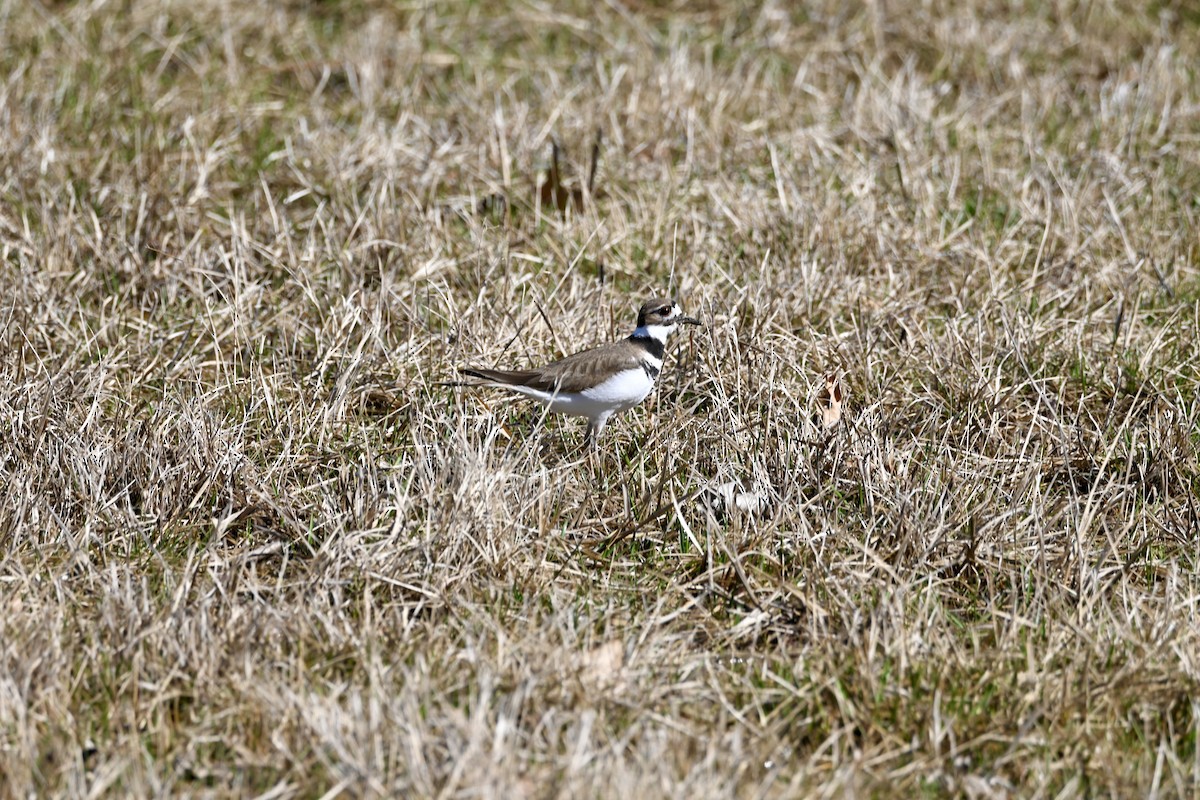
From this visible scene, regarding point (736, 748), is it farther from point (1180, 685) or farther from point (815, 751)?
point (1180, 685)

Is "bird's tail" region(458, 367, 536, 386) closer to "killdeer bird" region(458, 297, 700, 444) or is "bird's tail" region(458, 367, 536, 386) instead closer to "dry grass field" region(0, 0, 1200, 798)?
"killdeer bird" region(458, 297, 700, 444)

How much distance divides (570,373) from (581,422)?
616 millimetres

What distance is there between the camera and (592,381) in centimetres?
487

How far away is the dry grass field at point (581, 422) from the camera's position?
3.63 metres

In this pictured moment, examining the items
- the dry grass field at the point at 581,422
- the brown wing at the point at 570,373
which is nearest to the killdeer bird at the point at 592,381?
the brown wing at the point at 570,373

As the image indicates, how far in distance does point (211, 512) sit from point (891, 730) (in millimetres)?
2186

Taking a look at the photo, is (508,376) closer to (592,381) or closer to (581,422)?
(592,381)

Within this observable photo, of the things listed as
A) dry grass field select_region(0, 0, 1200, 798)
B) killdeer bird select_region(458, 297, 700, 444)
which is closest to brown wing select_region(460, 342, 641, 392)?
killdeer bird select_region(458, 297, 700, 444)

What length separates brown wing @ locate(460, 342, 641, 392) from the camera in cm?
488

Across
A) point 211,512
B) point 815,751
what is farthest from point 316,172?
point 815,751

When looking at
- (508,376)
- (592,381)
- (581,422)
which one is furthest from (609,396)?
(581,422)

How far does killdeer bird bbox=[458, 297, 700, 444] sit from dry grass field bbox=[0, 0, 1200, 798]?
0.15 m

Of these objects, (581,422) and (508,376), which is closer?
(508,376)

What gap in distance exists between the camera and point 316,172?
269 inches
